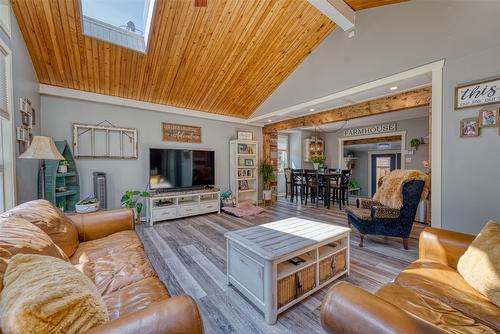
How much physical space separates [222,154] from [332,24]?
3498 mm

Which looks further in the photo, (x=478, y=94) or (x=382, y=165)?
(x=382, y=165)

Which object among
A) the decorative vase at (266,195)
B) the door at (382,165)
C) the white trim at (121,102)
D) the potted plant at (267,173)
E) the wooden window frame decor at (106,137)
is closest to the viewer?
the white trim at (121,102)

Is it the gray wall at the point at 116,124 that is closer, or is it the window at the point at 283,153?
the gray wall at the point at 116,124

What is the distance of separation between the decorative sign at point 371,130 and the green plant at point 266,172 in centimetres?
316

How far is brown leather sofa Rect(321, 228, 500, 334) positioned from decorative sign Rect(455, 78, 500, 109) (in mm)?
1636

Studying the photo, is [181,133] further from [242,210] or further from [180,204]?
[242,210]

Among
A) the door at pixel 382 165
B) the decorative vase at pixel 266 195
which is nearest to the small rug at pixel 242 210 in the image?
the decorative vase at pixel 266 195

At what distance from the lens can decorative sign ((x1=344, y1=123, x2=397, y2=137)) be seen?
6.05 m

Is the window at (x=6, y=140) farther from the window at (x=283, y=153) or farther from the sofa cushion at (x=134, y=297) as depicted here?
the window at (x=283, y=153)

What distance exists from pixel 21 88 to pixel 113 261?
2.22 metres

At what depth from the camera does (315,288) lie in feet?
6.15

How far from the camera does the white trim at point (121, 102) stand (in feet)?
11.1

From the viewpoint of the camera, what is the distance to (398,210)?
275 cm

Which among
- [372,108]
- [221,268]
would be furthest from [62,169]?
[372,108]
